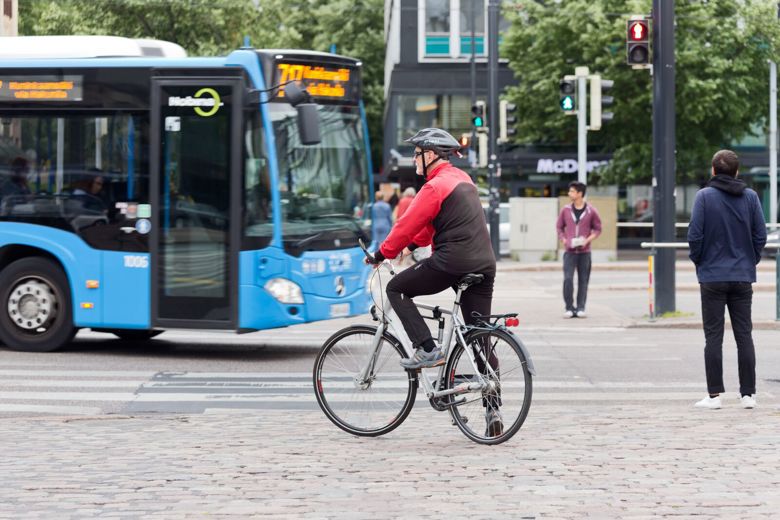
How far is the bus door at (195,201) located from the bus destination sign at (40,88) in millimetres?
889

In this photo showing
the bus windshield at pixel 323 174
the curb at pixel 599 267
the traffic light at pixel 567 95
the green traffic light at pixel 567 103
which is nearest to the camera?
the bus windshield at pixel 323 174

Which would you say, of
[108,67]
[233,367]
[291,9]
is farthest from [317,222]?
[291,9]

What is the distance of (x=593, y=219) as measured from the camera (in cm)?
1786

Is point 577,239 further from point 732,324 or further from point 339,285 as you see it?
point 732,324

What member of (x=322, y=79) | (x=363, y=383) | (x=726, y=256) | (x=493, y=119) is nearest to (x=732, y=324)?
(x=726, y=256)

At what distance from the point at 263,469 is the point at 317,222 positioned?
6.27 meters

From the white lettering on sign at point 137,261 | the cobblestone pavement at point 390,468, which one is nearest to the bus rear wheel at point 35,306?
the white lettering on sign at point 137,261

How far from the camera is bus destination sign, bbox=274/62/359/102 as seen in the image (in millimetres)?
13062

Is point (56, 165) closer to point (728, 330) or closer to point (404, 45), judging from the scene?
point (728, 330)

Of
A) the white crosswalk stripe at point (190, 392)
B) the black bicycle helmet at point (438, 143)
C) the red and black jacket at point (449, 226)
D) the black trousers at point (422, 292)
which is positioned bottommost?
the white crosswalk stripe at point (190, 392)

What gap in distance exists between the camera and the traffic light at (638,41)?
16.9m

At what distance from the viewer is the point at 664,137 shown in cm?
1716

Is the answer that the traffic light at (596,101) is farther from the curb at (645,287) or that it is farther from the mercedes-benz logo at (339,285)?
the mercedes-benz logo at (339,285)

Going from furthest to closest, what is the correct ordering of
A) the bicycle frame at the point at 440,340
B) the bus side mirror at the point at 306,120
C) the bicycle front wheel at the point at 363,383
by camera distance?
the bus side mirror at the point at 306,120 < the bicycle front wheel at the point at 363,383 < the bicycle frame at the point at 440,340
